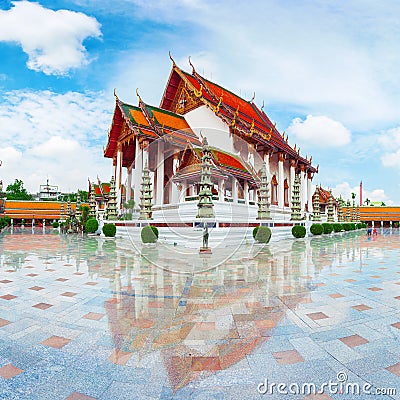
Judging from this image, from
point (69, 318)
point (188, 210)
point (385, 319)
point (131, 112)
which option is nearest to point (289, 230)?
point (188, 210)

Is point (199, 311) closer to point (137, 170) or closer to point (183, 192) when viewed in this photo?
point (183, 192)

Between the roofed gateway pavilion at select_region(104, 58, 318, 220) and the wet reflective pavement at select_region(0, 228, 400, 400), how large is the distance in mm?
10357

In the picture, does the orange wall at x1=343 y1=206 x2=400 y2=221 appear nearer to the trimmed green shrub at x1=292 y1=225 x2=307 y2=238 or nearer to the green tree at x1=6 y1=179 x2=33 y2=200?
the trimmed green shrub at x1=292 y1=225 x2=307 y2=238

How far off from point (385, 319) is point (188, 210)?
998 centimetres

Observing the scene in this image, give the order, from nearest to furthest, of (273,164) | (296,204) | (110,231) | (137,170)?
(110,231) → (296,204) → (137,170) → (273,164)

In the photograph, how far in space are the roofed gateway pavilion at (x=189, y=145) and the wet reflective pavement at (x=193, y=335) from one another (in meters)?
10.4

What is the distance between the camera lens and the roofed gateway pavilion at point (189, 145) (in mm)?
17578

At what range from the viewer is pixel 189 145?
15352 mm

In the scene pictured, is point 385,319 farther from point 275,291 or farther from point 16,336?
point 16,336

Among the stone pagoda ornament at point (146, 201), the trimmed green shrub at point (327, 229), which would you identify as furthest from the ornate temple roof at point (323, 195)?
the stone pagoda ornament at point (146, 201)

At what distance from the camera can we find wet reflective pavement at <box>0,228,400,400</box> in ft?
7.25

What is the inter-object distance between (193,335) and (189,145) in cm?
1292

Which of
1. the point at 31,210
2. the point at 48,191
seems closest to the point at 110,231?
the point at 31,210

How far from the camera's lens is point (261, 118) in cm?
2936
